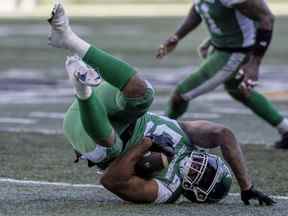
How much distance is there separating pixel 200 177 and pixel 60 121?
543cm

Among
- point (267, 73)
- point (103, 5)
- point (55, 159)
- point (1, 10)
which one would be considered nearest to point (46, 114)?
point (55, 159)

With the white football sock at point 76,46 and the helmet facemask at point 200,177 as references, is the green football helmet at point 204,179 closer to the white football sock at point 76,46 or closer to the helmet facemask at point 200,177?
the helmet facemask at point 200,177

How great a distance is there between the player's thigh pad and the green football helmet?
2.98 metres

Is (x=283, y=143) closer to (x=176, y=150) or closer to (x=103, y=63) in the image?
(x=176, y=150)

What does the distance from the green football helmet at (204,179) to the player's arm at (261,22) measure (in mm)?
2289

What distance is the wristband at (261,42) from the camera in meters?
9.60

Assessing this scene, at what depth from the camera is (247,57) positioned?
34.0 feet

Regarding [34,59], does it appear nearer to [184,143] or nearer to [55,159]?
[55,159]

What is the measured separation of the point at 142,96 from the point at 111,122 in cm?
31

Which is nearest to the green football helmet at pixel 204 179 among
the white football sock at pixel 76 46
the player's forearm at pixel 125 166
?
the player's forearm at pixel 125 166

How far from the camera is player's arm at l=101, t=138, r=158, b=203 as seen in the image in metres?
7.29

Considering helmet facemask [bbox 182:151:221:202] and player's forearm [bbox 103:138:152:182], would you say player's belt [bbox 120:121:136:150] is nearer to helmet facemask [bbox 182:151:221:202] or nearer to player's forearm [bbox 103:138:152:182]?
player's forearm [bbox 103:138:152:182]

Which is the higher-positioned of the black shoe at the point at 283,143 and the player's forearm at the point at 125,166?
the player's forearm at the point at 125,166

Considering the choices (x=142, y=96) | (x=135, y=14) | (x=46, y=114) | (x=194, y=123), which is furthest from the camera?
(x=135, y=14)
